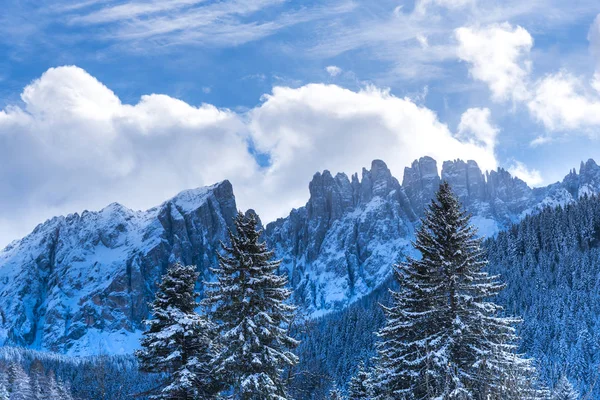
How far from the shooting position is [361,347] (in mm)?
119125

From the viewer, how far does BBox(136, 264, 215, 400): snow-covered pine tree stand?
2278cm

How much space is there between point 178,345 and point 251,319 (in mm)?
3843

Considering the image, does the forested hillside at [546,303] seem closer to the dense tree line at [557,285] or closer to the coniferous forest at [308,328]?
the dense tree line at [557,285]

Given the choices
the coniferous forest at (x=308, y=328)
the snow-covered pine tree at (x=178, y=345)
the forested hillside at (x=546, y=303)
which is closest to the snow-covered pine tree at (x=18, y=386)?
the forested hillside at (x=546, y=303)

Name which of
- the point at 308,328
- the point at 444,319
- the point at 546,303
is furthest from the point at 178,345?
the point at 546,303

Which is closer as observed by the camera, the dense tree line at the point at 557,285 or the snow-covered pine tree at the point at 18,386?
the snow-covered pine tree at the point at 18,386

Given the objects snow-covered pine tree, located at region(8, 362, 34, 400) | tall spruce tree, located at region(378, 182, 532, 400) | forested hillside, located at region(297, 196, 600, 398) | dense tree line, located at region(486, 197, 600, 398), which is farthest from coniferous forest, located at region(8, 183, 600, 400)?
snow-covered pine tree, located at region(8, 362, 34, 400)

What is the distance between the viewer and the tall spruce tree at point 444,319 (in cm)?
2058

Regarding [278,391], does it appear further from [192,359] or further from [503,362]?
[503,362]

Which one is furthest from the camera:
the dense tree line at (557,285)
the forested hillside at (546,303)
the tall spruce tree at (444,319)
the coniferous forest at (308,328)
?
the forested hillside at (546,303)

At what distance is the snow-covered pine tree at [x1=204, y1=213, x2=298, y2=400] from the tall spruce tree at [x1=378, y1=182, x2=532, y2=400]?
434 cm

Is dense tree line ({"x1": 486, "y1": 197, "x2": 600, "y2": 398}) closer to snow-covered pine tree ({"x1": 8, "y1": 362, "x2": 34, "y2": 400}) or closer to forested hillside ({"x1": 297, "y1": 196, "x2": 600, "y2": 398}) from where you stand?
forested hillside ({"x1": 297, "y1": 196, "x2": 600, "y2": 398})

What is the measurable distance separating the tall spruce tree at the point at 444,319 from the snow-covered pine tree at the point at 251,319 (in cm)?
434

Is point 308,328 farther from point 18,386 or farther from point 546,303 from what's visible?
point 546,303
